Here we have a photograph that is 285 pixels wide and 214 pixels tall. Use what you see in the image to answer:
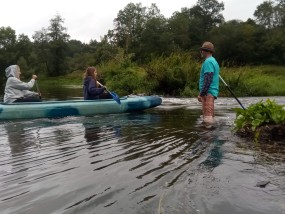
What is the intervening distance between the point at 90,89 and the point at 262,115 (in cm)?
571

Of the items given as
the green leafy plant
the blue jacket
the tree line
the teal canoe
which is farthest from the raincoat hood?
the tree line

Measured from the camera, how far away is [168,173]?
15.0 feet

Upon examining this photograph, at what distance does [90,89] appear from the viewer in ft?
36.4

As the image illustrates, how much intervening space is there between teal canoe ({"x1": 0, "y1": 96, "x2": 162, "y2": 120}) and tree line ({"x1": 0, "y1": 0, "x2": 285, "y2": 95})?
47.4 m

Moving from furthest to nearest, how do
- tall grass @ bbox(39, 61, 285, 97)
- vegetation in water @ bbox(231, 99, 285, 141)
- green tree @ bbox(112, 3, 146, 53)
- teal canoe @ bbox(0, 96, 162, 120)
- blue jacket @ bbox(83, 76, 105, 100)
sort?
green tree @ bbox(112, 3, 146, 53) → tall grass @ bbox(39, 61, 285, 97) → blue jacket @ bbox(83, 76, 105, 100) → teal canoe @ bbox(0, 96, 162, 120) → vegetation in water @ bbox(231, 99, 285, 141)

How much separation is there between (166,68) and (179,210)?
1586 cm

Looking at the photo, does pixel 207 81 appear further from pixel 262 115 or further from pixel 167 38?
pixel 167 38

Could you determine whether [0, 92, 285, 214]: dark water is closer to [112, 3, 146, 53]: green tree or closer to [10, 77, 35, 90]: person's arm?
[10, 77, 35, 90]: person's arm

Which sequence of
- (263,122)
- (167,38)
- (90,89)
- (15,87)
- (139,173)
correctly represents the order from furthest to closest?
(167,38)
(90,89)
(15,87)
(263,122)
(139,173)

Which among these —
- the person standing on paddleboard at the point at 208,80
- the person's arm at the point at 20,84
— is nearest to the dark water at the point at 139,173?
the person standing on paddleboard at the point at 208,80

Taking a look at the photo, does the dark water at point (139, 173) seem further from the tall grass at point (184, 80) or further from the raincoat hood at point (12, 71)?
the tall grass at point (184, 80)

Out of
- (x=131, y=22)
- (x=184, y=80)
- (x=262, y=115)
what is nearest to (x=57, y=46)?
(x=131, y=22)

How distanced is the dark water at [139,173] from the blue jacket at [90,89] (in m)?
3.28

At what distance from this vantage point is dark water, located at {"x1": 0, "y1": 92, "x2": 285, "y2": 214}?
360cm
